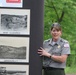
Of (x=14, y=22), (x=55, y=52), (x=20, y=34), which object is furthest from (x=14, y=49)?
(x=55, y=52)

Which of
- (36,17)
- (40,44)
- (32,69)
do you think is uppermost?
(36,17)

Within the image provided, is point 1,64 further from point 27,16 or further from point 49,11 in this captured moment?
point 49,11

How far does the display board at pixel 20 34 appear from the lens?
5688 mm

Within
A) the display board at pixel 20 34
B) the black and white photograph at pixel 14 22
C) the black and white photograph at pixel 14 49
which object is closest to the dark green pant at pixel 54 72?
the display board at pixel 20 34

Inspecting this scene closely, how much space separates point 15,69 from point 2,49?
38 centimetres

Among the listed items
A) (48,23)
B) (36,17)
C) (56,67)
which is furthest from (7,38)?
(48,23)

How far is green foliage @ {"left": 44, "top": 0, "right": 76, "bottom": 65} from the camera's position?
51.1ft

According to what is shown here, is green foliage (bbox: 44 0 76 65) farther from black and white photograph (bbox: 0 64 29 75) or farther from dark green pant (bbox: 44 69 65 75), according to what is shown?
black and white photograph (bbox: 0 64 29 75)

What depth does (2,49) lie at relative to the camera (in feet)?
18.8

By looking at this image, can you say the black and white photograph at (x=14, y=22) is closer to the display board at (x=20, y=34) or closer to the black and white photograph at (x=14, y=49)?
the display board at (x=20, y=34)

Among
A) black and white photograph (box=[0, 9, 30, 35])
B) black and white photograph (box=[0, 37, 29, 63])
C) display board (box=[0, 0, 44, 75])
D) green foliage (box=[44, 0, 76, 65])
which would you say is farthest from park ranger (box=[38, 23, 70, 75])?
green foliage (box=[44, 0, 76, 65])

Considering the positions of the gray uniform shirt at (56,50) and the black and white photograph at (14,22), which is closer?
the black and white photograph at (14,22)

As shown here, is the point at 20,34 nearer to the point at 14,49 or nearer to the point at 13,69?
the point at 14,49

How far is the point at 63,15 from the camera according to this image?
16500mm
